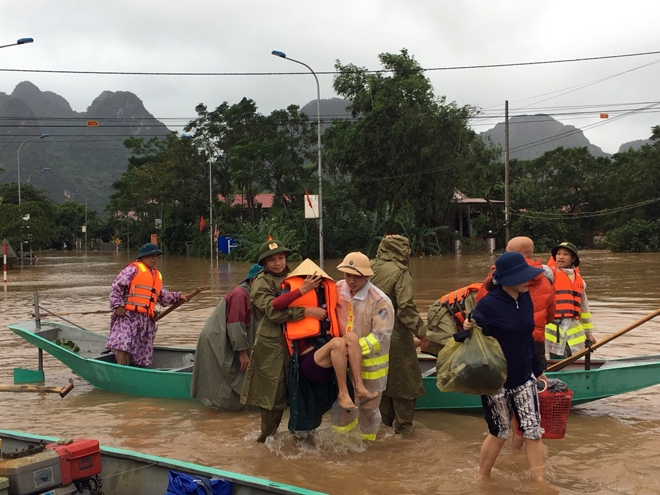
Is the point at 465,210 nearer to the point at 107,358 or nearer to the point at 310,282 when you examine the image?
the point at 107,358

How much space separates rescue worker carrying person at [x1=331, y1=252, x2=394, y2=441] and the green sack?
1066 mm

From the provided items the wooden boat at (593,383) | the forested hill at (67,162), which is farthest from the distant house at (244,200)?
the forested hill at (67,162)

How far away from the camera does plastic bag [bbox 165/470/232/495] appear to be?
13.5 ft

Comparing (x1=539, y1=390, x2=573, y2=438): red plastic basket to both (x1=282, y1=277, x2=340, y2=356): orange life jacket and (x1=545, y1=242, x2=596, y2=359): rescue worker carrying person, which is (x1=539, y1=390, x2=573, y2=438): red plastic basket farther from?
(x1=545, y1=242, x2=596, y2=359): rescue worker carrying person

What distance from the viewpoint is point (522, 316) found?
15.6ft

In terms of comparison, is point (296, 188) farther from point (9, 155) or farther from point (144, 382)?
point (9, 155)

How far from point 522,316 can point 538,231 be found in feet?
150

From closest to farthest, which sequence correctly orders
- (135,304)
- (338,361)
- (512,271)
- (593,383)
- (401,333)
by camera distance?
(512,271) → (338,361) → (401,333) → (593,383) → (135,304)

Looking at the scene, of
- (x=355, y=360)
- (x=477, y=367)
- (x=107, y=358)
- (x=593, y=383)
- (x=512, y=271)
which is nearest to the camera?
(x=477, y=367)

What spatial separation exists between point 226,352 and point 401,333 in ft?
6.39

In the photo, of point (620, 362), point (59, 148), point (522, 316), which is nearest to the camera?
point (522, 316)

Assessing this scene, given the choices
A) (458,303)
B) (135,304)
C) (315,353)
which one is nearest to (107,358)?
(135,304)

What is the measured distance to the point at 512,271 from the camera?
186 inches

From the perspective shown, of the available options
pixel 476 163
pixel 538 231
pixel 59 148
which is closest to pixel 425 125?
pixel 476 163
